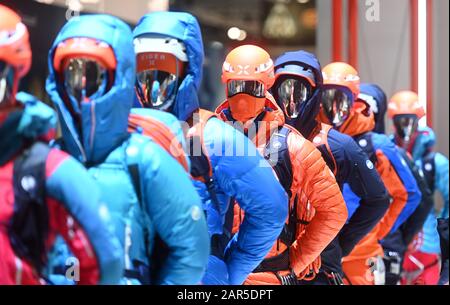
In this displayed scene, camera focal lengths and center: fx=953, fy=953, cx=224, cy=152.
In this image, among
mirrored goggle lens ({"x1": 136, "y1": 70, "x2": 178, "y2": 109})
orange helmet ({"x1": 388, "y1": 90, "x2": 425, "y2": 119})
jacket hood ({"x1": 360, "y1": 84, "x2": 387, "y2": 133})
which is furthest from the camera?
orange helmet ({"x1": 388, "y1": 90, "x2": 425, "y2": 119})

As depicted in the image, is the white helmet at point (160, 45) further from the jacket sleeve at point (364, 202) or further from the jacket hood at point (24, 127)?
the jacket sleeve at point (364, 202)

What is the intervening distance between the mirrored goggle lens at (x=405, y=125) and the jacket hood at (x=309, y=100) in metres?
1.80

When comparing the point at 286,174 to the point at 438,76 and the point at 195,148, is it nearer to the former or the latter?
the point at 195,148

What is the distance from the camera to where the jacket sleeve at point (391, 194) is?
5021 mm

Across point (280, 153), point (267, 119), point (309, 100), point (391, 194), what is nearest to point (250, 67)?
point (267, 119)

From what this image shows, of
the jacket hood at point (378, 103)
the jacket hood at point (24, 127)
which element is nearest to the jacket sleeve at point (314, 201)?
the jacket hood at point (24, 127)

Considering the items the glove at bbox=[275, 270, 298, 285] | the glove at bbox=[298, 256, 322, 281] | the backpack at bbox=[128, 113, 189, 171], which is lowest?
the glove at bbox=[298, 256, 322, 281]

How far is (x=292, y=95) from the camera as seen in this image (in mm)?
3559

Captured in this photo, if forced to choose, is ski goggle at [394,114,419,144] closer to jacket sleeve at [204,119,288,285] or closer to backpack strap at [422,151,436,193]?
backpack strap at [422,151,436,193]

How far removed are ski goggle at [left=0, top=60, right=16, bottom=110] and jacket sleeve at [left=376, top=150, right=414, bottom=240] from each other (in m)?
3.12

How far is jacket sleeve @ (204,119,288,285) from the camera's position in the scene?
2842mm

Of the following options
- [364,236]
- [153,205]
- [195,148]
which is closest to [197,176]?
[195,148]

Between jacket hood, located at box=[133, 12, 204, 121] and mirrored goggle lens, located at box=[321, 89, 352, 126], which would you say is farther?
mirrored goggle lens, located at box=[321, 89, 352, 126]

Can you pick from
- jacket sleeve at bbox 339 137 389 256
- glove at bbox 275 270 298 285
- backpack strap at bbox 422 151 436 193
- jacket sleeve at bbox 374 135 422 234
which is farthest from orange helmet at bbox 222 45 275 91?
backpack strap at bbox 422 151 436 193
